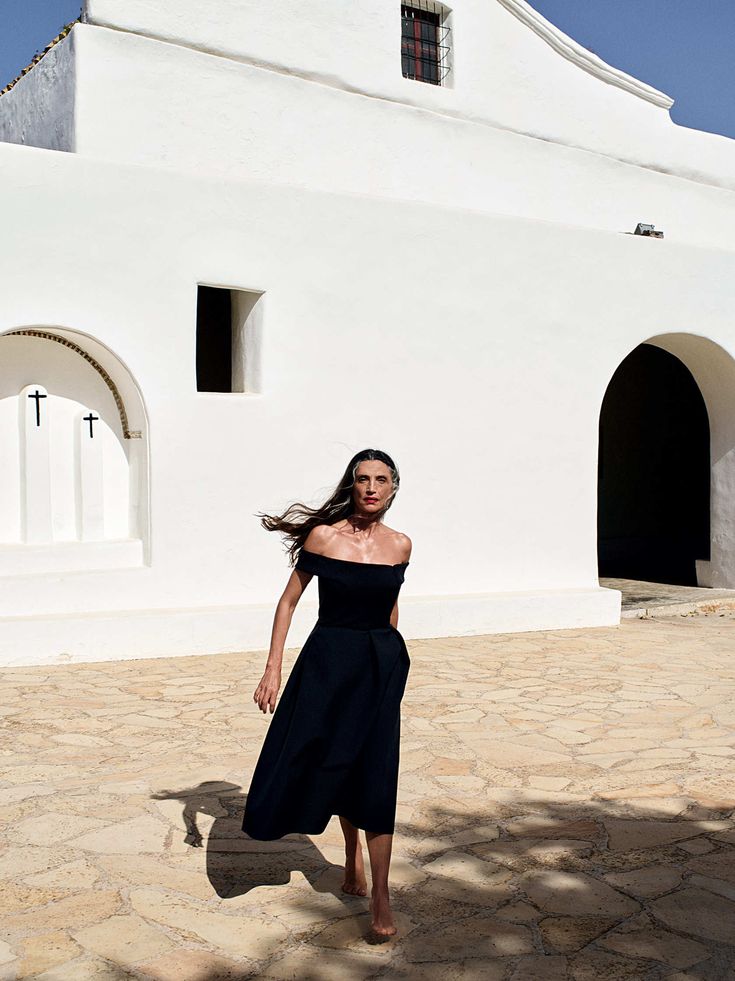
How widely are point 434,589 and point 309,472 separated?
5.56 feet

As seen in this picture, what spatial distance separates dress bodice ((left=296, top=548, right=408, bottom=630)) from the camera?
149 inches

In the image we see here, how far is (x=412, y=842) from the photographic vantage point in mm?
4531

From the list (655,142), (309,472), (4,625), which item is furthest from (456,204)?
(4,625)

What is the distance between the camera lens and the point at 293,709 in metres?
3.76

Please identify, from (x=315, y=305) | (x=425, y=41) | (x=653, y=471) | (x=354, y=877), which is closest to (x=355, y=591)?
(x=354, y=877)

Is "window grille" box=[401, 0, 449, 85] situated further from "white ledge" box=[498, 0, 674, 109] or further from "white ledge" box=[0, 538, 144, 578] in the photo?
"white ledge" box=[0, 538, 144, 578]

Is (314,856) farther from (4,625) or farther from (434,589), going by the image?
(434,589)

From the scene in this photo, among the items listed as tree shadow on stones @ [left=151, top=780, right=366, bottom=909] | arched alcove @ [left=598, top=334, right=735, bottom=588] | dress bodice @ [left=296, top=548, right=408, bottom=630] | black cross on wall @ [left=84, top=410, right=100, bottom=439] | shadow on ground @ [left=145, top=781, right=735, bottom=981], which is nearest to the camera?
shadow on ground @ [left=145, top=781, right=735, bottom=981]

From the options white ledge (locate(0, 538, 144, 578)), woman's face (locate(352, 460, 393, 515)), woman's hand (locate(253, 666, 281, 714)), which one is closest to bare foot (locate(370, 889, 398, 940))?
woman's hand (locate(253, 666, 281, 714))

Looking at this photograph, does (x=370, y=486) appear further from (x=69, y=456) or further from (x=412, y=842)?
(x=69, y=456)

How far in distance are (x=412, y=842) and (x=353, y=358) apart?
5550 mm

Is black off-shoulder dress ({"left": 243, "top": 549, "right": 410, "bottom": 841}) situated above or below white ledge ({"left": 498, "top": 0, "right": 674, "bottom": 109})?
below

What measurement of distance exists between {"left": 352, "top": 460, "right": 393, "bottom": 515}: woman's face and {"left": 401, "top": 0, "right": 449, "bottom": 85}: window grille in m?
8.84

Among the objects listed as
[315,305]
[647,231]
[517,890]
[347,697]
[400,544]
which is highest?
[647,231]
